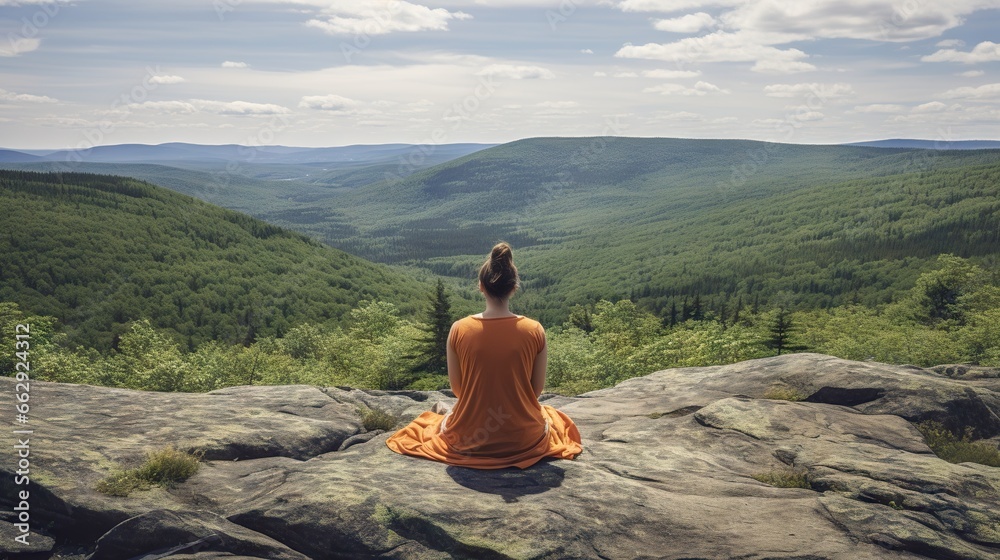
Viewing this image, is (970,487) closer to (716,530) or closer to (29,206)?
(716,530)

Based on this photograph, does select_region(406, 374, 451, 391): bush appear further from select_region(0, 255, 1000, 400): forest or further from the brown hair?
the brown hair

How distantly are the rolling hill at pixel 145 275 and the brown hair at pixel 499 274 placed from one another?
126812 mm

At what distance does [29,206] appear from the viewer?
16600cm

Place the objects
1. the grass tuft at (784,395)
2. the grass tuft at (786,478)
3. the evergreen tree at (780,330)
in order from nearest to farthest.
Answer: the grass tuft at (786,478) → the grass tuft at (784,395) → the evergreen tree at (780,330)

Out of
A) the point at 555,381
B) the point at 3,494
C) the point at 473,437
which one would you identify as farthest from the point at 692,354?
the point at 3,494

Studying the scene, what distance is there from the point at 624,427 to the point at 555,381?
40205mm

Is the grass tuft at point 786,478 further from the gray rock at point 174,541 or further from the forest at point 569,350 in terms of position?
the forest at point 569,350

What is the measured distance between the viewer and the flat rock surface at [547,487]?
25.2 ft

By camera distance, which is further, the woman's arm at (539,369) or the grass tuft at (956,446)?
the grass tuft at (956,446)

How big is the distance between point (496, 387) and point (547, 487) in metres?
1.82

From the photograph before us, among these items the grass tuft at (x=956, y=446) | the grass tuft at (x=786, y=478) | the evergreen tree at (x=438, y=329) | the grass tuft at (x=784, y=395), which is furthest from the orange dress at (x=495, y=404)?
the evergreen tree at (x=438, y=329)

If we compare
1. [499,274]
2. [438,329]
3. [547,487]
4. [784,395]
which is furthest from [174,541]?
[438,329]

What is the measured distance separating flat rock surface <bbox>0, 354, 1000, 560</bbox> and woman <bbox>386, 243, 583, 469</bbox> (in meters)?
0.35

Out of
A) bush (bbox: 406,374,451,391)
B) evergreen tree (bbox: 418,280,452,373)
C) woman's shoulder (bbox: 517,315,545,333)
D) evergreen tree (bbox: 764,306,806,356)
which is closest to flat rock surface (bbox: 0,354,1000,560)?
woman's shoulder (bbox: 517,315,545,333)
